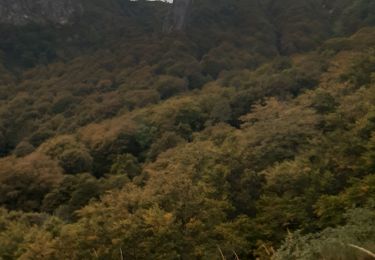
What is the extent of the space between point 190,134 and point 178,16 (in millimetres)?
50126

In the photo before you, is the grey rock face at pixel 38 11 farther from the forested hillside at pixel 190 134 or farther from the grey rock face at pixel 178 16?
the grey rock face at pixel 178 16

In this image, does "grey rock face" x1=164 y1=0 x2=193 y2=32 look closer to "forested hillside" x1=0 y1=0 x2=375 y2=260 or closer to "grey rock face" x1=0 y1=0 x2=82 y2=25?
"forested hillside" x1=0 y1=0 x2=375 y2=260

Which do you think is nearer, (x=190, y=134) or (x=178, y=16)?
(x=190, y=134)

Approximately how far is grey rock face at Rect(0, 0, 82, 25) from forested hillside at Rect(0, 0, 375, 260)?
141cm

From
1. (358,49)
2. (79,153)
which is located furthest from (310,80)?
(79,153)

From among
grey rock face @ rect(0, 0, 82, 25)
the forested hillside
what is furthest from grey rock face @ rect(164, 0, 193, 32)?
grey rock face @ rect(0, 0, 82, 25)

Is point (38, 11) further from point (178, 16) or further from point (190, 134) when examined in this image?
point (190, 134)

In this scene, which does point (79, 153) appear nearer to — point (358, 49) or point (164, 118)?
point (164, 118)

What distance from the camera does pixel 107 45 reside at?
91250mm

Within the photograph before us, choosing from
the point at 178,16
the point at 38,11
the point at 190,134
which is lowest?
the point at 190,134

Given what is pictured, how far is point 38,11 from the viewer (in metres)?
97.9

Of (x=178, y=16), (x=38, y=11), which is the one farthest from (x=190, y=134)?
(x=38, y=11)

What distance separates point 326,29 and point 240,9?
18.7 metres

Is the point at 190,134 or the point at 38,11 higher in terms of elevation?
the point at 38,11
